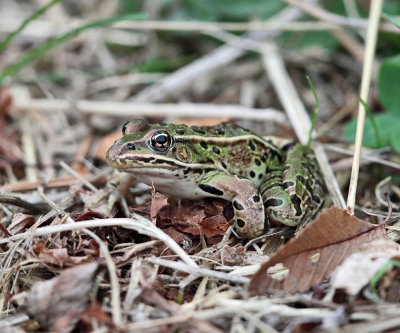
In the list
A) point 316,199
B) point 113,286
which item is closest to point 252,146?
point 316,199

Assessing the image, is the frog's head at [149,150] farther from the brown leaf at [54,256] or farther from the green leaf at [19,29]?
the green leaf at [19,29]

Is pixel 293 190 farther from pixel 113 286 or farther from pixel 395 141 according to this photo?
pixel 113 286

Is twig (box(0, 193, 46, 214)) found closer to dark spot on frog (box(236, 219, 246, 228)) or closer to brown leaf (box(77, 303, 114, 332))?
brown leaf (box(77, 303, 114, 332))

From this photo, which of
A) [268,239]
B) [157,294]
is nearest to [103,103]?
[268,239]

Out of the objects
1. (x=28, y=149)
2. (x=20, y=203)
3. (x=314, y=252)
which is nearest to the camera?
(x=314, y=252)

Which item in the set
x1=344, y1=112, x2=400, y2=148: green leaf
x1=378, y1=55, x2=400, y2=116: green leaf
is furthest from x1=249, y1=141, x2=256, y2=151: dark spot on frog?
x1=378, y1=55, x2=400, y2=116: green leaf

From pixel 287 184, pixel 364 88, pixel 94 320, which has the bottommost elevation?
pixel 94 320
